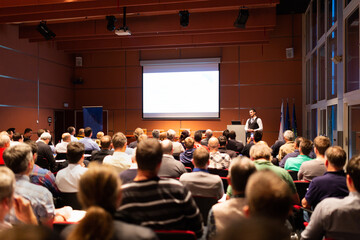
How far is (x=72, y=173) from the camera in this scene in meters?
3.13

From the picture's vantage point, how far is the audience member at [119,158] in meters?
3.81

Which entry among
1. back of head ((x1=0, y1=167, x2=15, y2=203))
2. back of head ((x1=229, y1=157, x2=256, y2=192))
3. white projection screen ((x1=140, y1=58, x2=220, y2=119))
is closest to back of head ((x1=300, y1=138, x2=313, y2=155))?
back of head ((x1=229, y1=157, x2=256, y2=192))

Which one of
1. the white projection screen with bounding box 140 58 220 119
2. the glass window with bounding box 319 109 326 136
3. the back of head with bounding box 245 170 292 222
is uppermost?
the white projection screen with bounding box 140 58 220 119

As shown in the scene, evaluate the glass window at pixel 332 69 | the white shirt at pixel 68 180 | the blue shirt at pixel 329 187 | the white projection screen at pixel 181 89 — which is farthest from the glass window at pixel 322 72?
the white shirt at pixel 68 180

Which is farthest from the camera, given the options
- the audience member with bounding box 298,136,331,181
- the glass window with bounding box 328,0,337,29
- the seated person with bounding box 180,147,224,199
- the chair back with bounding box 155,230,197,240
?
the glass window with bounding box 328,0,337,29

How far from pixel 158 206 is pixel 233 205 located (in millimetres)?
444

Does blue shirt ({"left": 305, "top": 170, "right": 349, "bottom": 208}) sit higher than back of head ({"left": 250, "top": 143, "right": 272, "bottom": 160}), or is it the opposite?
back of head ({"left": 250, "top": 143, "right": 272, "bottom": 160})

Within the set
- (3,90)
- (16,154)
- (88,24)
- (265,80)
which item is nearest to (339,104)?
(265,80)

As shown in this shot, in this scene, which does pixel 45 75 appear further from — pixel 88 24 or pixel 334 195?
pixel 334 195

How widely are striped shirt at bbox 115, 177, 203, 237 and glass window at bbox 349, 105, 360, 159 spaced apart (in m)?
4.59

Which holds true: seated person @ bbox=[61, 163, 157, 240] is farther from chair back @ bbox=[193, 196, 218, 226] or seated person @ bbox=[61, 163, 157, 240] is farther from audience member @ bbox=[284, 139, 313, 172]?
audience member @ bbox=[284, 139, 313, 172]

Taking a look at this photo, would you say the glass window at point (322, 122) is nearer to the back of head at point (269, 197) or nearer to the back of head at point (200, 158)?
the back of head at point (200, 158)

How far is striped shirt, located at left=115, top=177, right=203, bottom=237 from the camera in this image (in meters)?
1.80

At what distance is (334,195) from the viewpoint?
103 inches
